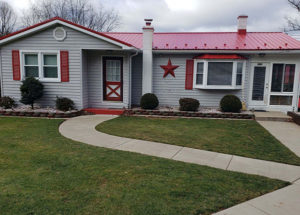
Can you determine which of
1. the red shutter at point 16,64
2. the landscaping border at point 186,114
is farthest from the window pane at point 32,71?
the landscaping border at point 186,114

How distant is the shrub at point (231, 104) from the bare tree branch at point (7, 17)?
2658 centimetres

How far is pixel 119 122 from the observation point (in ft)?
27.6

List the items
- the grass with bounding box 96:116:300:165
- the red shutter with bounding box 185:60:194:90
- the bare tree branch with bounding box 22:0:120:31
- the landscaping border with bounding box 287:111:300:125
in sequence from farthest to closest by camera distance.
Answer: the bare tree branch with bounding box 22:0:120:31
the red shutter with bounding box 185:60:194:90
the landscaping border with bounding box 287:111:300:125
the grass with bounding box 96:116:300:165

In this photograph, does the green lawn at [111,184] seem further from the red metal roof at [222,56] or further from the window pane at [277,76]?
the window pane at [277,76]

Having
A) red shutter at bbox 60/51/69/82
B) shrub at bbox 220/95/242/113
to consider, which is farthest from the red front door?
shrub at bbox 220/95/242/113

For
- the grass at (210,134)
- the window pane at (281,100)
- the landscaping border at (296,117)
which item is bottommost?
the grass at (210,134)

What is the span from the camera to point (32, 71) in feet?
33.5

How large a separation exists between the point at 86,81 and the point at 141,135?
493 cm

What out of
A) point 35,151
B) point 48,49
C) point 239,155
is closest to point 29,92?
point 48,49

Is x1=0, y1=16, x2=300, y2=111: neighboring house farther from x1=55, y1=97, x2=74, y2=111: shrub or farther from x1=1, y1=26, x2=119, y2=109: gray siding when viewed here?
x1=55, y1=97, x2=74, y2=111: shrub

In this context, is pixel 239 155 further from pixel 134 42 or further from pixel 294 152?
pixel 134 42

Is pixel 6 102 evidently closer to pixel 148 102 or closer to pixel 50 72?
pixel 50 72

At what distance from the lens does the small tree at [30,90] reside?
951 cm

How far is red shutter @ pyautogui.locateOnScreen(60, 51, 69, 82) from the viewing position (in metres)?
9.84
